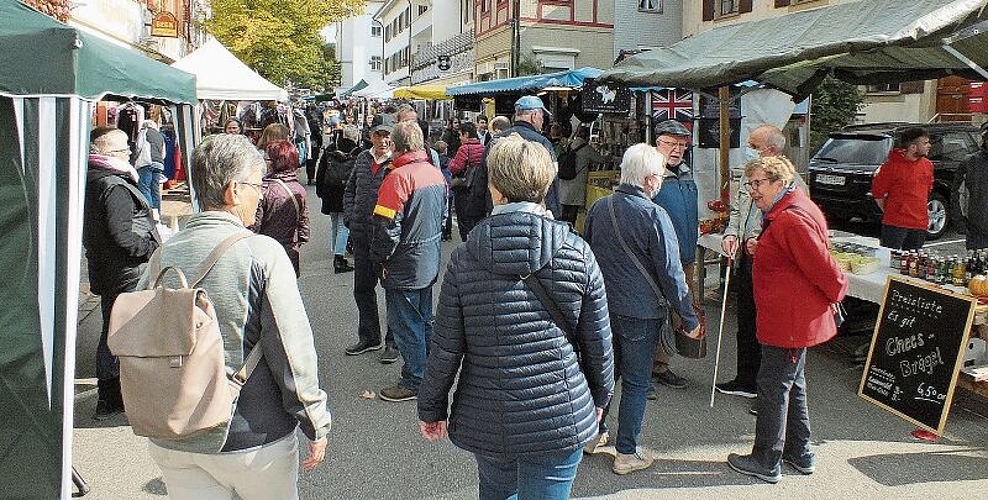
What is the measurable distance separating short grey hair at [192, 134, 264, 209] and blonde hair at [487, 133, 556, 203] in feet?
2.59

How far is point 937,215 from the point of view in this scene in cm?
1280

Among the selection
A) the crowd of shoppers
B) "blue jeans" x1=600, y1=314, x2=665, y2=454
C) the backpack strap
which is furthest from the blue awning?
the backpack strap

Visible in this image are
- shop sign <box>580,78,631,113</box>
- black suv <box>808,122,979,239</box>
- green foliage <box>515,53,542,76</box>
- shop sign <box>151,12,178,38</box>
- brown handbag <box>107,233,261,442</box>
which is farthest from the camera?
green foliage <box>515,53,542,76</box>

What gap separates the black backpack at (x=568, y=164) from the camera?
10500 mm

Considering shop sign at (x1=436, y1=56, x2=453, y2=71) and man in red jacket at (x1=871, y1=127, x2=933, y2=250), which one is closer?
man in red jacket at (x1=871, y1=127, x2=933, y2=250)

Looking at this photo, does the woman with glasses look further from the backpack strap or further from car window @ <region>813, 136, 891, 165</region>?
car window @ <region>813, 136, 891, 165</region>

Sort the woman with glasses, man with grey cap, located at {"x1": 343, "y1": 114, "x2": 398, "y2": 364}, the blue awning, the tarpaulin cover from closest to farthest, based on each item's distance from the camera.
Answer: the tarpaulin cover
the woman with glasses
man with grey cap, located at {"x1": 343, "y1": 114, "x2": 398, "y2": 364}
the blue awning

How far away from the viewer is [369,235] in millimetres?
5785

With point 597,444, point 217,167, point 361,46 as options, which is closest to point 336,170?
point 597,444

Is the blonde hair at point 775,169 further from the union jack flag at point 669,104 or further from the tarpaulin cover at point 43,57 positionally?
the union jack flag at point 669,104

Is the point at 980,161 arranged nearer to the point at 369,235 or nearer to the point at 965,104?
the point at 369,235

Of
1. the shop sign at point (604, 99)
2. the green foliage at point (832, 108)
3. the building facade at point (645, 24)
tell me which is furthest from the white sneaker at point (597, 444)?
the building facade at point (645, 24)

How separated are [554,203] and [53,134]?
163 inches

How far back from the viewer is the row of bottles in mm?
5250
